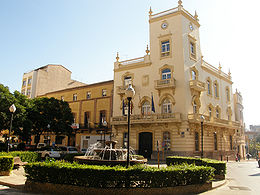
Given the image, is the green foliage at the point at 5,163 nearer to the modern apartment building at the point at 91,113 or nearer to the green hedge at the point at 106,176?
the green hedge at the point at 106,176

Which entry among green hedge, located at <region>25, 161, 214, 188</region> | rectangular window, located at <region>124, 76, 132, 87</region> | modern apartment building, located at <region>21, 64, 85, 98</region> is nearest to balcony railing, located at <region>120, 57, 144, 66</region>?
rectangular window, located at <region>124, 76, 132, 87</region>

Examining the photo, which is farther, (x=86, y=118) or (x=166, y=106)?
(x=86, y=118)

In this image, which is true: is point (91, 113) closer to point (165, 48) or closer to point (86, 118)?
point (86, 118)

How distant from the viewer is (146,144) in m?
28.4

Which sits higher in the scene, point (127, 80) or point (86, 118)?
point (127, 80)

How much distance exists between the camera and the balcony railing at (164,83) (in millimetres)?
27002

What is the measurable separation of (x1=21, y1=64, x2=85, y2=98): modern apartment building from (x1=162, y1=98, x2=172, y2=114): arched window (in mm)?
29497

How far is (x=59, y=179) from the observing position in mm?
8391

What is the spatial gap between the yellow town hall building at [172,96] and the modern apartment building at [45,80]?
22327mm

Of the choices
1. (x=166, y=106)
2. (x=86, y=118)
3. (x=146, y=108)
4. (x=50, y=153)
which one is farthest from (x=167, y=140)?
(x=86, y=118)

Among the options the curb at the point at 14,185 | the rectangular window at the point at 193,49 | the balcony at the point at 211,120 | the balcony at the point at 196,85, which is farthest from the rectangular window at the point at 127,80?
the curb at the point at 14,185

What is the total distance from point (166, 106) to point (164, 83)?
297 cm

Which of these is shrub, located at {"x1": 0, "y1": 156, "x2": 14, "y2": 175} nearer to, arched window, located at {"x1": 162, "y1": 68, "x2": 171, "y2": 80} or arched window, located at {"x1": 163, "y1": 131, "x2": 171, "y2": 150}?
arched window, located at {"x1": 163, "y1": 131, "x2": 171, "y2": 150}

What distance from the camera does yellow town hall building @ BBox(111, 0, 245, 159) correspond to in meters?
26.5
